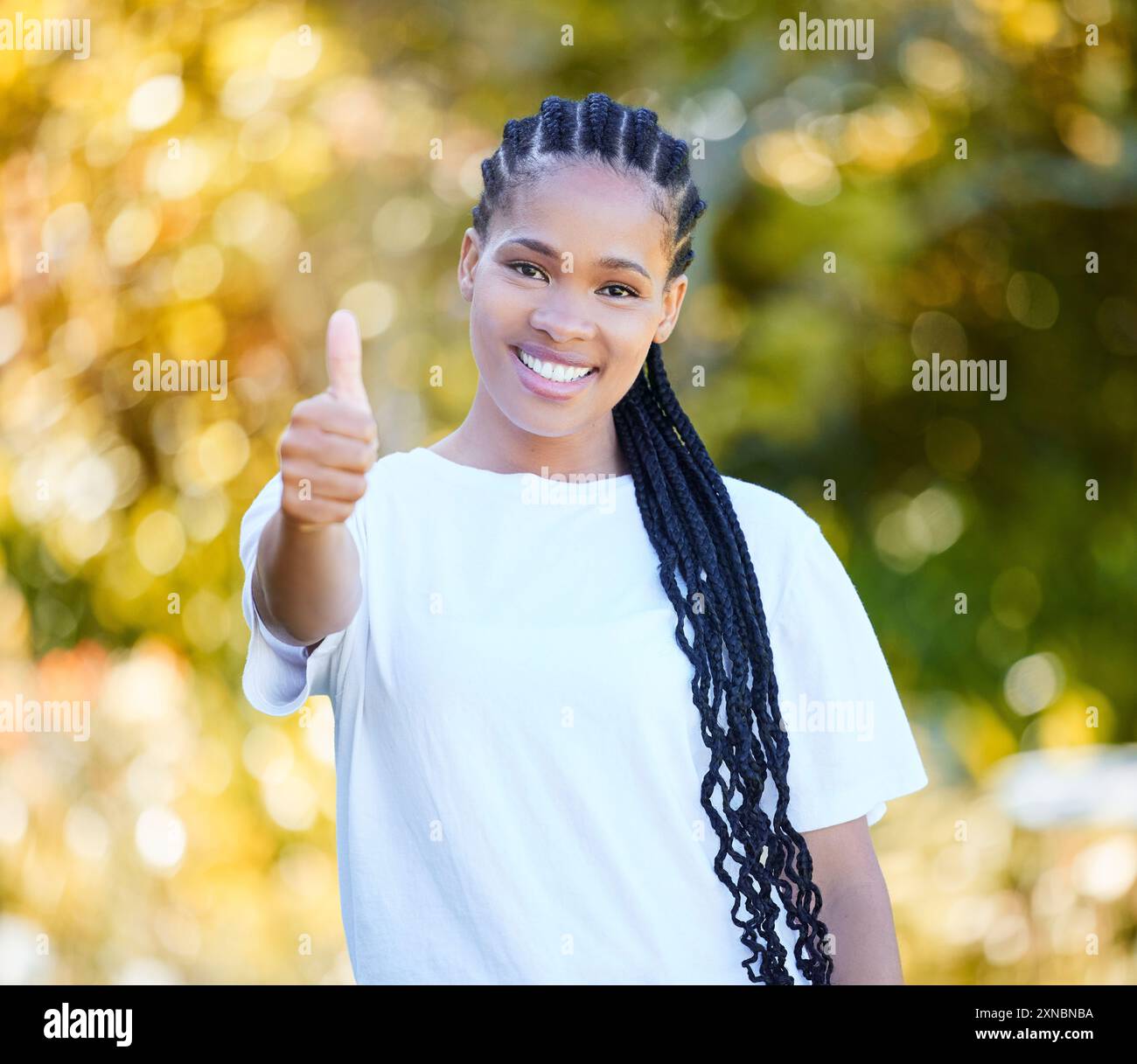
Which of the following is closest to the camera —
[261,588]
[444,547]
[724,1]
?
[261,588]

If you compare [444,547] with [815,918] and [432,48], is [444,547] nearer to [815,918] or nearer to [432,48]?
[815,918]

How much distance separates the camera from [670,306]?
1.83 m

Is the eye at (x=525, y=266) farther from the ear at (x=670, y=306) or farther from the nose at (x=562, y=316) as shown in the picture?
the ear at (x=670, y=306)

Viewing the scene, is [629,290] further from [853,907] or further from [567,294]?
[853,907]

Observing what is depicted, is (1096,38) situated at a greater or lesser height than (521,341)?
greater

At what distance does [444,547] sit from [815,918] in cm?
65

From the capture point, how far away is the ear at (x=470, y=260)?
5.88 ft

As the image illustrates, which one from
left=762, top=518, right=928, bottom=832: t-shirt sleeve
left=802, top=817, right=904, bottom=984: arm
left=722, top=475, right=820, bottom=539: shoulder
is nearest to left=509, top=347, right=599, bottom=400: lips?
left=722, top=475, right=820, bottom=539: shoulder

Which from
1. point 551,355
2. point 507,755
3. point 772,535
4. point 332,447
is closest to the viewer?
point 332,447

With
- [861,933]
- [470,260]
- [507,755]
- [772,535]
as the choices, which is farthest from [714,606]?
[470,260]

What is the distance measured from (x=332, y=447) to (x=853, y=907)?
2.97ft

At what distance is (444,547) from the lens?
1680mm

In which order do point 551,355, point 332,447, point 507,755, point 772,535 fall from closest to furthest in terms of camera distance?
point 332,447, point 507,755, point 551,355, point 772,535
